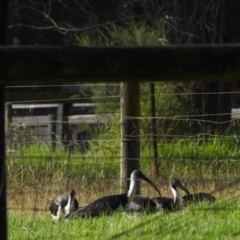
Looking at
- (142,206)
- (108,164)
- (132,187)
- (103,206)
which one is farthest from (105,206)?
(108,164)

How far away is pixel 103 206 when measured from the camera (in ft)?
20.6

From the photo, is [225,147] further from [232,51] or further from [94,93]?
[232,51]

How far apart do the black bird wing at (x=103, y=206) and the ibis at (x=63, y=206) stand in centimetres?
7

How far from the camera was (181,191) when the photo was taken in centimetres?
729

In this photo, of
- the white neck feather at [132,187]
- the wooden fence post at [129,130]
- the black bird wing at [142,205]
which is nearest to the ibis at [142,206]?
the black bird wing at [142,205]

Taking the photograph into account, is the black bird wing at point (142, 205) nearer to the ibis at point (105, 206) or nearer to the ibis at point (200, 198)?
the ibis at point (105, 206)

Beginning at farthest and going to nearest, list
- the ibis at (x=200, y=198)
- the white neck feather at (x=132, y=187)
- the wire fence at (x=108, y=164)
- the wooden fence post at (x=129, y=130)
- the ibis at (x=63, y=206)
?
1. the wooden fence post at (x=129, y=130)
2. the wire fence at (x=108, y=164)
3. the white neck feather at (x=132, y=187)
4. the ibis at (x=63, y=206)
5. the ibis at (x=200, y=198)

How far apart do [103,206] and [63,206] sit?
0.33 metres

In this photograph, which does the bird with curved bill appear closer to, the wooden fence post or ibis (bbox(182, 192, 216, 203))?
ibis (bbox(182, 192, 216, 203))

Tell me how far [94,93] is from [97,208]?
246 inches

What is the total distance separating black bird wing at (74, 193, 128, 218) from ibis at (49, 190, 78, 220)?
0.07 m

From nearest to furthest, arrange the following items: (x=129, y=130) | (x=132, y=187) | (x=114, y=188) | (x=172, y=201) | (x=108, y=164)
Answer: (x=172, y=201) < (x=132, y=187) < (x=129, y=130) < (x=114, y=188) < (x=108, y=164)

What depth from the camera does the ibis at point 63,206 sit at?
6.28 metres

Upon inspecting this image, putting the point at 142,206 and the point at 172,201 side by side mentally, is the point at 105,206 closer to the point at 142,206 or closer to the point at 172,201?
the point at 142,206
